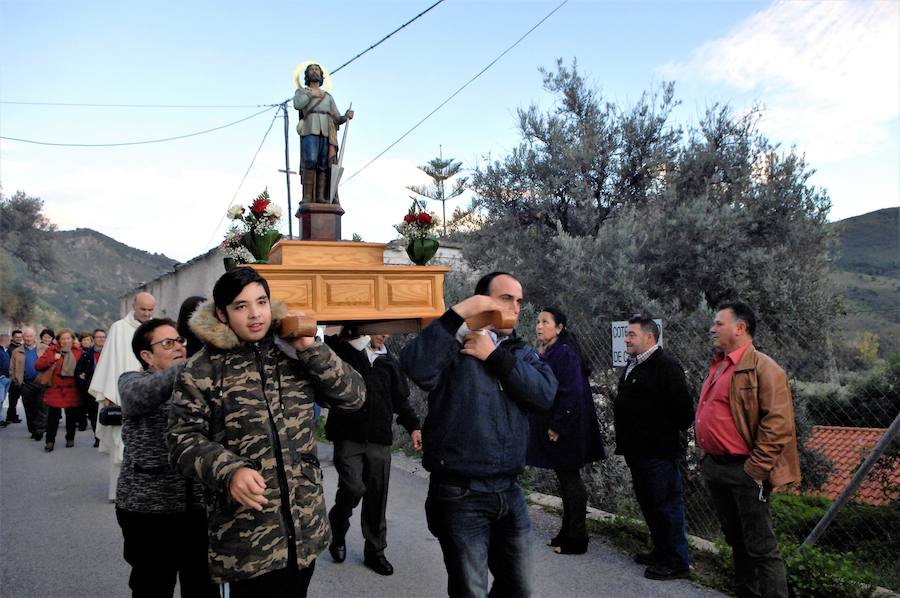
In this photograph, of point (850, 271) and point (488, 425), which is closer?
point (488, 425)

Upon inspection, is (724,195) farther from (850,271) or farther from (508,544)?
(850,271)

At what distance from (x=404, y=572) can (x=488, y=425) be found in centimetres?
269

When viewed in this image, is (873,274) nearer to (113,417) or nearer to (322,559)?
(322,559)

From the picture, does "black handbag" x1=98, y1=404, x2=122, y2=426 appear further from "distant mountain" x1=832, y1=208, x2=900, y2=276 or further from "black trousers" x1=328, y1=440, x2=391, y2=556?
"distant mountain" x1=832, y1=208, x2=900, y2=276

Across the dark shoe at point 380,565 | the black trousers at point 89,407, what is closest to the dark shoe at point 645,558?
the dark shoe at point 380,565

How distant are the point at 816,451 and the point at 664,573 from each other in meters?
3.50

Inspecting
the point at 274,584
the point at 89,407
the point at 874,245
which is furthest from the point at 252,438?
the point at 874,245

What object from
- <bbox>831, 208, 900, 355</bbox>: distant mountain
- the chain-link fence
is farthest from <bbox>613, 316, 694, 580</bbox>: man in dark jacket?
<bbox>831, 208, 900, 355</bbox>: distant mountain

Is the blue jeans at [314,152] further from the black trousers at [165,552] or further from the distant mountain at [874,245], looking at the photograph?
the distant mountain at [874,245]

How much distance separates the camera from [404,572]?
5.45 m

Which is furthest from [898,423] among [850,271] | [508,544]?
[850,271]

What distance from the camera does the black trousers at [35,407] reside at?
44.0 ft

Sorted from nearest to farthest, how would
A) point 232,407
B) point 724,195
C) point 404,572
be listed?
point 232,407, point 404,572, point 724,195

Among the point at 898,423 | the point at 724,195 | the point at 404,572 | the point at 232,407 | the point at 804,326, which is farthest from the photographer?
the point at 724,195
